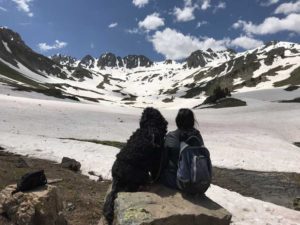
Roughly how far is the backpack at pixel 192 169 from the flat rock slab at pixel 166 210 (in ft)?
1.22

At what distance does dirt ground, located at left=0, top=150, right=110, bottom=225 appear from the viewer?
578 inches

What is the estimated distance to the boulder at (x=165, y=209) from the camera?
1046cm

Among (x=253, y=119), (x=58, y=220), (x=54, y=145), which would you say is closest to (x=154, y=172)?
(x=58, y=220)

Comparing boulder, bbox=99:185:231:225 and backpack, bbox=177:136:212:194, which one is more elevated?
backpack, bbox=177:136:212:194

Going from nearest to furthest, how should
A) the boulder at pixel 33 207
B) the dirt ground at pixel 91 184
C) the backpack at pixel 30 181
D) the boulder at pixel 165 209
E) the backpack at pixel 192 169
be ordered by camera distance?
the boulder at pixel 165 209
the backpack at pixel 192 169
the boulder at pixel 33 207
the backpack at pixel 30 181
the dirt ground at pixel 91 184

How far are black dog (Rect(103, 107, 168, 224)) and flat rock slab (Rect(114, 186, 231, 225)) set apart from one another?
49 cm

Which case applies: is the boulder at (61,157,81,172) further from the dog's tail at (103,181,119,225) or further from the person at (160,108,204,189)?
the person at (160,108,204,189)

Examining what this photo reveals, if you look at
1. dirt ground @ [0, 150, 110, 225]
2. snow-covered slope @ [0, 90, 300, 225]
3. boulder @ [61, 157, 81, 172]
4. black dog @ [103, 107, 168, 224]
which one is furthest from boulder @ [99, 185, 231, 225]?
boulder @ [61, 157, 81, 172]

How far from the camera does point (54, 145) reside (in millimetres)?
27359

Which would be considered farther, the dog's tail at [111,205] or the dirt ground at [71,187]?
the dirt ground at [71,187]

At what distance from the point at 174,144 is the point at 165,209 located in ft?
5.35

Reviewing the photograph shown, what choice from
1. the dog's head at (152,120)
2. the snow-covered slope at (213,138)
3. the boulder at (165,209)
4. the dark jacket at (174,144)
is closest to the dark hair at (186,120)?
the dark jacket at (174,144)

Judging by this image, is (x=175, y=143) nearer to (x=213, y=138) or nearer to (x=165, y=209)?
(x=165, y=209)

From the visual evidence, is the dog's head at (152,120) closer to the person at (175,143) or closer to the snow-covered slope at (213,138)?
the person at (175,143)
